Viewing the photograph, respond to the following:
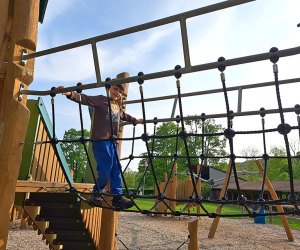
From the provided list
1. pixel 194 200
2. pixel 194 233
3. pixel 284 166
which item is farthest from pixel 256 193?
pixel 194 200

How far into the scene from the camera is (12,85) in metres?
2.32

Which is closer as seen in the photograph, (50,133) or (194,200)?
(194,200)

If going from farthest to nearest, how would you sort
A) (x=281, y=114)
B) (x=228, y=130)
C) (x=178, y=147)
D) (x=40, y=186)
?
(x=178, y=147)
(x=40, y=186)
(x=228, y=130)
(x=281, y=114)

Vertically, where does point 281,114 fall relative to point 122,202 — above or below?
above

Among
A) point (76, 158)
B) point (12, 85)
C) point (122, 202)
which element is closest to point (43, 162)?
point (122, 202)

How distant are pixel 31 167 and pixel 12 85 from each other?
1.63m

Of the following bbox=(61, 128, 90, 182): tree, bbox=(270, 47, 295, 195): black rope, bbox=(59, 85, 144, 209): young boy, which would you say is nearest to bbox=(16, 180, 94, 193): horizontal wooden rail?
bbox=(59, 85, 144, 209): young boy

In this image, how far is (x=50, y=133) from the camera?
404 cm

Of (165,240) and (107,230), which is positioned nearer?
(107,230)

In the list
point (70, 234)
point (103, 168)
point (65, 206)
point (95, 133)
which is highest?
point (95, 133)

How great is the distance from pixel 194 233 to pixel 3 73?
291cm

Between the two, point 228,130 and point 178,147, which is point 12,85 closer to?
point 228,130

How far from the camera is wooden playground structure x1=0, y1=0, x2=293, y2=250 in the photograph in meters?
2.28

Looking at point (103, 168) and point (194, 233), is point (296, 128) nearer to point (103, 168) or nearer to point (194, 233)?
point (103, 168)
